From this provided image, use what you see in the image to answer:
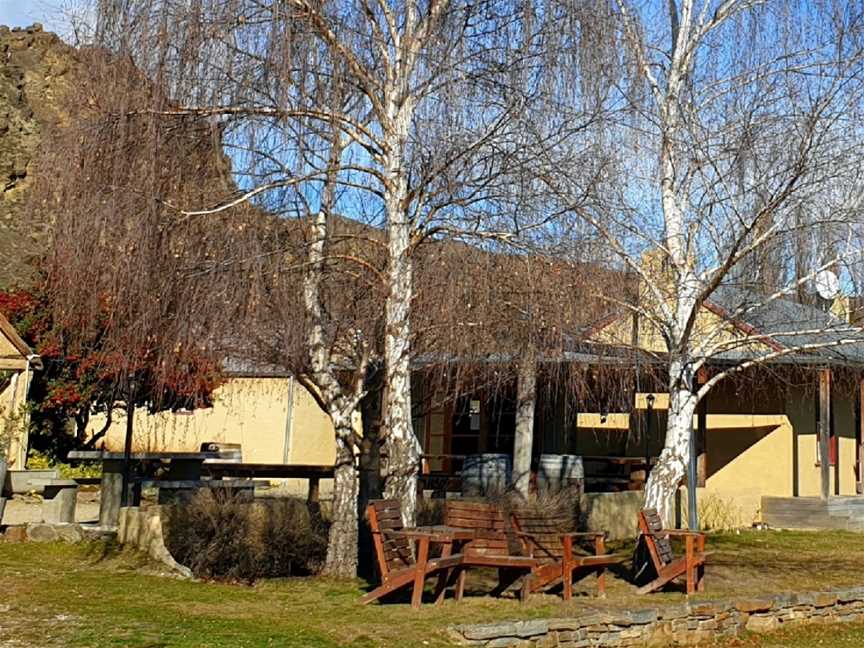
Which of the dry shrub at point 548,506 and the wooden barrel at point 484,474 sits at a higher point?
the wooden barrel at point 484,474

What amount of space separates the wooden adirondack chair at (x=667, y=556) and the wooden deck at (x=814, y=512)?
26.6 ft

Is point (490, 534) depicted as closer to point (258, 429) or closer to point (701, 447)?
point (701, 447)

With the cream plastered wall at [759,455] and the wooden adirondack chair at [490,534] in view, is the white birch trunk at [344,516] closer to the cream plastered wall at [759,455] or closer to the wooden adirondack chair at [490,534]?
the wooden adirondack chair at [490,534]

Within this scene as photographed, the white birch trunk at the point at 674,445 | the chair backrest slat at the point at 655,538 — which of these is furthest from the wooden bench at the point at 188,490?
the white birch trunk at the point at 674,445

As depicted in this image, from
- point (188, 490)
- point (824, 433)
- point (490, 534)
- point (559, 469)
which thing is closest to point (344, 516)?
point (490, 534)

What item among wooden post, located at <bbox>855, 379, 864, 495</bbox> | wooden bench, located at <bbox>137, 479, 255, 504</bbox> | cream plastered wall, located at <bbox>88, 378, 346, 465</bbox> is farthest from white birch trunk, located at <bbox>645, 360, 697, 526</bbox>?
cream plastered wall, located at <bbox>88, 378, 346, 465</bbox>

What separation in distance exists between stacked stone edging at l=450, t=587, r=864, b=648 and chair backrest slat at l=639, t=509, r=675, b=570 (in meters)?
1.05

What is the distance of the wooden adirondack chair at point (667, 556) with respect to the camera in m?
10.5

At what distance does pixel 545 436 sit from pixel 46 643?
611 inches

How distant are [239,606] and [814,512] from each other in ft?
40.6

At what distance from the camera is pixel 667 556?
35.9 ft

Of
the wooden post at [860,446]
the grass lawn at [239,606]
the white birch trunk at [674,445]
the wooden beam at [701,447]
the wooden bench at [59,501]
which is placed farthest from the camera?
the wooden post at [860,446]

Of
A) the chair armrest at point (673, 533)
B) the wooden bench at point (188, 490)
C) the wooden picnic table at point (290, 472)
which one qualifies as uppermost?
the wooden picnic table at point (290, 472)

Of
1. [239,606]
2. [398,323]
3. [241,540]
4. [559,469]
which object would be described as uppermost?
[398,323]
